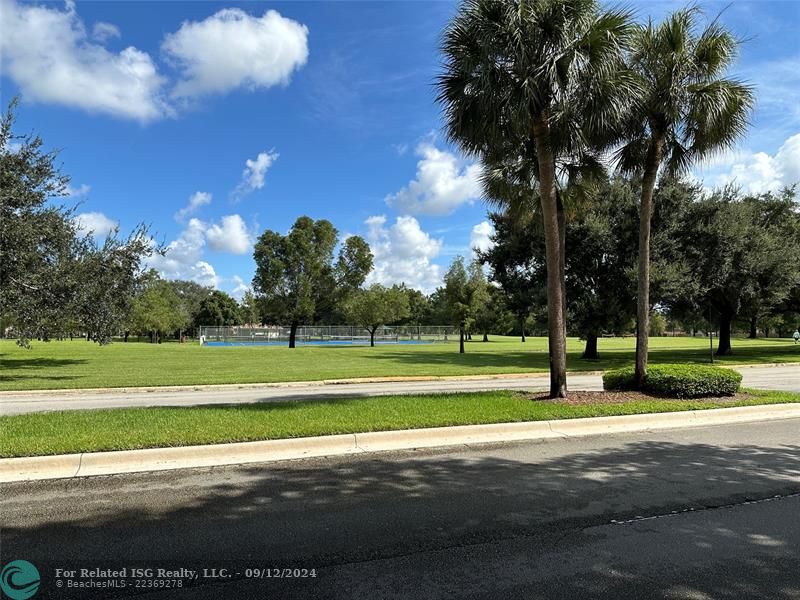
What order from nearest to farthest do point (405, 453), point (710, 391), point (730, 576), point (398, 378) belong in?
point (730, 576)
point (405, 453)
point (710, 391)
point (398, 378)

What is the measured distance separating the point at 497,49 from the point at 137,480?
906cm

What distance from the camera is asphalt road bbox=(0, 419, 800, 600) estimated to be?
353 centimetres

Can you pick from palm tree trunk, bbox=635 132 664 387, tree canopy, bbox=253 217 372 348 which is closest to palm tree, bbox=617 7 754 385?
palm tree trunk, bbox=635 132 664 387

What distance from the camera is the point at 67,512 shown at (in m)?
4.73

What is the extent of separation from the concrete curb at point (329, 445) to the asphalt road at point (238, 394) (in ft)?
15.6

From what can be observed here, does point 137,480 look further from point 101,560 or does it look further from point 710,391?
point 710,391

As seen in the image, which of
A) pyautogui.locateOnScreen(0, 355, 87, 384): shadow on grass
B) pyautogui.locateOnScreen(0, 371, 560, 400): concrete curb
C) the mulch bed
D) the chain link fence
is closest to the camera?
the mulch bed

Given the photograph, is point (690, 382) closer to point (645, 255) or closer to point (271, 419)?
point (645, 255)

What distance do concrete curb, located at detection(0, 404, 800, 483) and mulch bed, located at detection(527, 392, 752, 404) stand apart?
1156 mm

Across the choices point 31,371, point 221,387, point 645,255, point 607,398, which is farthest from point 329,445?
point 31,371

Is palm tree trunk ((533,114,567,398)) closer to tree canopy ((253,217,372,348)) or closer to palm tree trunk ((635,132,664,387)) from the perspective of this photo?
palm tree trunk ((635,132,664,387))

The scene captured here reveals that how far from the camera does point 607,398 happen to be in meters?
10.8

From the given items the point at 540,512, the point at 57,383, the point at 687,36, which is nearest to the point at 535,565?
the point at 540,512

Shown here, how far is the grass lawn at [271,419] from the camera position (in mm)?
6746
